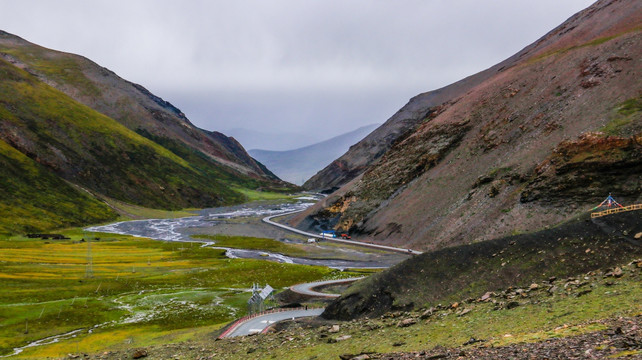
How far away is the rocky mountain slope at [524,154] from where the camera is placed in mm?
74000

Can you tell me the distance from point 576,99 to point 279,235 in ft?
309

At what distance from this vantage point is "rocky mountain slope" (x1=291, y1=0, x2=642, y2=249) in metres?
74.0

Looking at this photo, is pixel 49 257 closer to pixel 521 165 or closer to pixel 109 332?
pixel 109 332

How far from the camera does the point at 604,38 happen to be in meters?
108

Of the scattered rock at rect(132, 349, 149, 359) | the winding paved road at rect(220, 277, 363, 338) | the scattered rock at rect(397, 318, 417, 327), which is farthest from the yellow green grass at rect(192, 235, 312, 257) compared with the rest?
the scattered rock at rect(397, 318, 417, 327)

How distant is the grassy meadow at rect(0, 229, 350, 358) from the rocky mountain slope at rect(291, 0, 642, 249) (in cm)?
3302

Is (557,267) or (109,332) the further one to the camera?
(109,332)

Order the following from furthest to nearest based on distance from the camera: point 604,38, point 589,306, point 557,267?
point 604,38, point 557,267, point 589,306

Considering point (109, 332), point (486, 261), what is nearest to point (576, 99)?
point (486, 261)

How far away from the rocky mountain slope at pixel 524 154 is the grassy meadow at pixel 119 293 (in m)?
33.0

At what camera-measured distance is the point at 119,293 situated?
6962 cm

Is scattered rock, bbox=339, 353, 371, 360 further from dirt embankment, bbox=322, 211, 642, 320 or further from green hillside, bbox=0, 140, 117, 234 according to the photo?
green hillside, bbox=0, 140, 117, 234

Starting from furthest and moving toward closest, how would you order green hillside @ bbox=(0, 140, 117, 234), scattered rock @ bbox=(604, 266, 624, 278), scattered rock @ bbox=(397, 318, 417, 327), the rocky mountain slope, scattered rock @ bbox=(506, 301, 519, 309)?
green hillside @ bbox=(0, 140, 117, 234) < the rocky mountain slope < scattered rock @ bbox=(397, 318, 417, 327) < scattered rock @ bbox=(506, 301, 519, 309) < scattered rock @ bbox=(604, 266, 624, 278)

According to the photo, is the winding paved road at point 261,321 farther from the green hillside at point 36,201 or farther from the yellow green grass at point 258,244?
the green hillside at point 36,201
